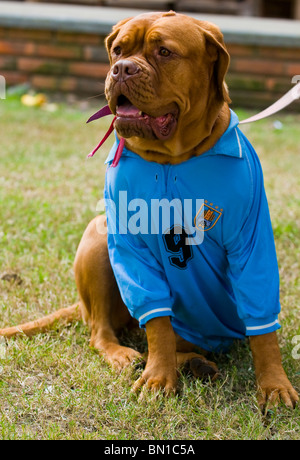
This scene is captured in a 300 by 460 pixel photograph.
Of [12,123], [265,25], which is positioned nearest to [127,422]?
[12,123]

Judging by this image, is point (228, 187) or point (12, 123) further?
point (12, 123)

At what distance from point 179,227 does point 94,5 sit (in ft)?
34.6

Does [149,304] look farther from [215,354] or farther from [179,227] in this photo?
[215,354]

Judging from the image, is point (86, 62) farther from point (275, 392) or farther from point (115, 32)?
point (275, 392)

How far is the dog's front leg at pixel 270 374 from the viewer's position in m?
2.63

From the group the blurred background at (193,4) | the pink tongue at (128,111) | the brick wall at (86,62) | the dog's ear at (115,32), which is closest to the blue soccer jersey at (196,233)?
the pink tongue at (128,111)

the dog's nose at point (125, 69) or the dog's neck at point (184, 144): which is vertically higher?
the dog's nose at point (125, 69)

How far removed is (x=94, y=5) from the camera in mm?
12312

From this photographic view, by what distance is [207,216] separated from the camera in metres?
2.68

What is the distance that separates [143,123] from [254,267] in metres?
0.75

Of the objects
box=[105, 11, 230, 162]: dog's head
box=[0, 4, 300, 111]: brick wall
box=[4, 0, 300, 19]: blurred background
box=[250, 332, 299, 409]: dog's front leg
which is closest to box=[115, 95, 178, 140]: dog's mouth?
box=[105, 11, 230, 162]: dog's head

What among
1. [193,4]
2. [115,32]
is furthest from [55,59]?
[115,32]

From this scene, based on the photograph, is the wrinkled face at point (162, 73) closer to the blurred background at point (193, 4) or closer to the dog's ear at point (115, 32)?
the dog's ear at point (115, 32)

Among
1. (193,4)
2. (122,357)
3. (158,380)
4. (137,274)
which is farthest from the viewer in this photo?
(193,4)
